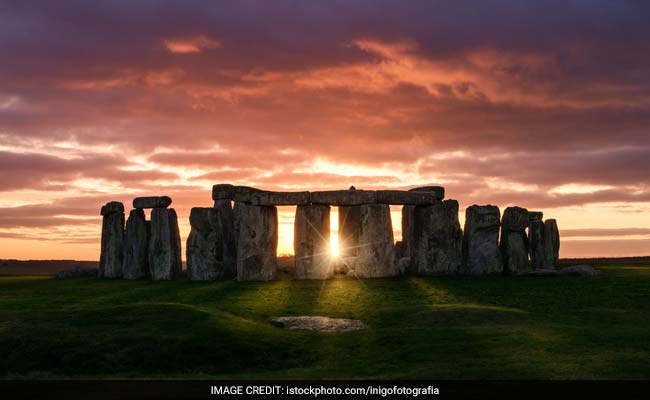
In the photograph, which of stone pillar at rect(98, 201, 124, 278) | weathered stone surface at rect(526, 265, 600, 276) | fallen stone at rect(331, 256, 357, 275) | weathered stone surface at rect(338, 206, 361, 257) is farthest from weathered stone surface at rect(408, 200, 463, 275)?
stone pillar at rect(98, 201, 124, 278)

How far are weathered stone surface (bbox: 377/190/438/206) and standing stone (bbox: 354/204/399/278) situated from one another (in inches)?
16.1

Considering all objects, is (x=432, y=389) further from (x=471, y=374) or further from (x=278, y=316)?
(x=278, y=316)

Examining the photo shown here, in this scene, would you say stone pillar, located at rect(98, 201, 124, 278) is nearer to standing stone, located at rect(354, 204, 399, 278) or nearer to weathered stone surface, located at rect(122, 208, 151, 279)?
weathered stone surface, located at rect(122, 208, 151, 279)

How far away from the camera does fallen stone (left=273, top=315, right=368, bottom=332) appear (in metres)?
22.0

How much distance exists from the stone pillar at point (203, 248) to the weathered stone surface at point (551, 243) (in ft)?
57.0

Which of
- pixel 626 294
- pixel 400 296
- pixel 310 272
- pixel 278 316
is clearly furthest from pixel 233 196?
pixel 626 294

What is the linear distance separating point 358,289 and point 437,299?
423 cm

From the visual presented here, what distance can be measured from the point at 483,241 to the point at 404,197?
165 inches

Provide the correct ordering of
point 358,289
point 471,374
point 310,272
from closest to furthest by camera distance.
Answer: point 471,374 → point 358,289 → point 310,272

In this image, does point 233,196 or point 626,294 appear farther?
point 233,196

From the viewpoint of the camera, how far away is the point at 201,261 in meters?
37.8

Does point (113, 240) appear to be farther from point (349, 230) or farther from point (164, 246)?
point (349, 230)

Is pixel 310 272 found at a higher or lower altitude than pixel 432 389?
higher

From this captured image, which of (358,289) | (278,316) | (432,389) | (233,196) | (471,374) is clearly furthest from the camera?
(233,196)
